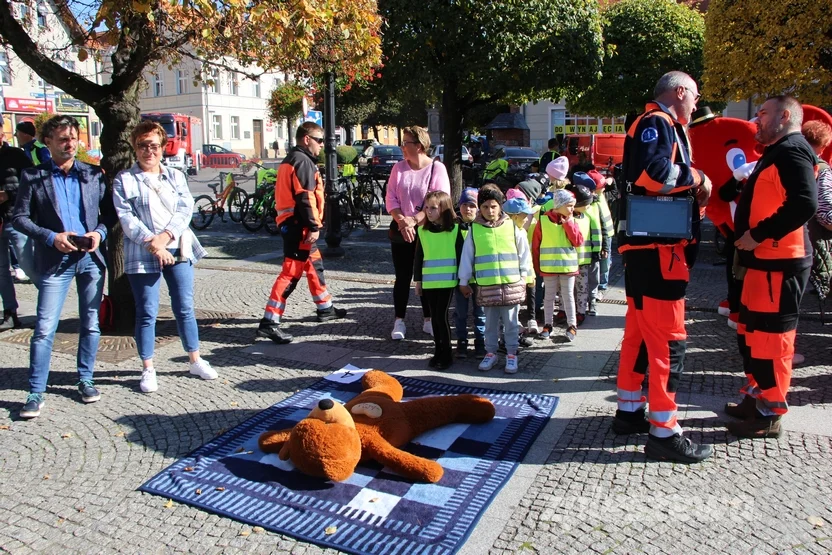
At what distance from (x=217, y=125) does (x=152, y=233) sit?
5422cm

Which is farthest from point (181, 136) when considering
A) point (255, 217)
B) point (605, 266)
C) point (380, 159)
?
point (605, 266)

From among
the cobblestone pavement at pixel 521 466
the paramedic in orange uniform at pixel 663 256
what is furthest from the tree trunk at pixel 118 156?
the paramedic in orange uniform at pixel 663 256

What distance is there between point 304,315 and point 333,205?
12.7 ft

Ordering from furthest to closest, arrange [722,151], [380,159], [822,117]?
[380,159]
[722,151]
[822,117]

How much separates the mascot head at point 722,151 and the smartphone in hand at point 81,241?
487cm

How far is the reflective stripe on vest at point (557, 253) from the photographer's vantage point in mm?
5953

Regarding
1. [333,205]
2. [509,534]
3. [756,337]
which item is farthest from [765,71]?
[509,534]

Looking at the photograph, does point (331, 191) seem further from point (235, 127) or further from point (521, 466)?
point (235, 127)

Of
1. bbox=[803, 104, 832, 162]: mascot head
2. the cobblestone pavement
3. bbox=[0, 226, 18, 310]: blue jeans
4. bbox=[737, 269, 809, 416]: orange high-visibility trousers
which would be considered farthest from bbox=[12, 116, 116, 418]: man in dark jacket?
bbox=[803, 104, 832, 162]: mascot head

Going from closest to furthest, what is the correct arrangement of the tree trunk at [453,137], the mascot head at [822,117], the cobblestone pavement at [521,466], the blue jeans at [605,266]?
1. the cobblestone pavement at [521,466]
2. the mascot head at [822,117]
3. the blue jeans at [605,266]
4. the tree trunk at [453,137]

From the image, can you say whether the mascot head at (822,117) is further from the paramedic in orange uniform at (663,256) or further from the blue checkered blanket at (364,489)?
the blue checkered blanket at (364,489)

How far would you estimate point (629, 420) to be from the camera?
13.6ft

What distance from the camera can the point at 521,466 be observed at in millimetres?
3818

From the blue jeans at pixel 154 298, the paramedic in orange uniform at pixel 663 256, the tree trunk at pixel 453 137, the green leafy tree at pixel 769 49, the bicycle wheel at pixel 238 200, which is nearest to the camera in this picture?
the paramedic in orange uniform at pixel 663 256
